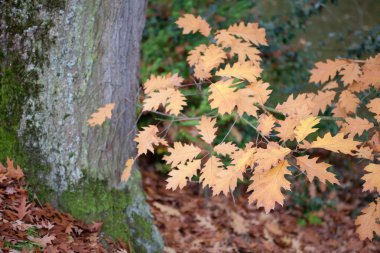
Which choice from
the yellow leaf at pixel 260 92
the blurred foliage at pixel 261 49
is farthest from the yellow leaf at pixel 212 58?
the blurred foliage at pixel 261 49

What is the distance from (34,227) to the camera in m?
2.72

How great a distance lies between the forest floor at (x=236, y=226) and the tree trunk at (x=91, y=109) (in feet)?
2.76

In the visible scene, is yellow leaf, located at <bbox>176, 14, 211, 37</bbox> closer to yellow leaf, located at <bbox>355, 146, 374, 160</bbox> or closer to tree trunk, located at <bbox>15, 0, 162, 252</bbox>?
tree trunk, located at <bbox>15, 0, 162, 252</bbox>

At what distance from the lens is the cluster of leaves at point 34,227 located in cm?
253

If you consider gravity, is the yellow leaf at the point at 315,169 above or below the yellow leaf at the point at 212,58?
below

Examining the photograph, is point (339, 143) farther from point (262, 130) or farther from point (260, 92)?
point (260, 92)

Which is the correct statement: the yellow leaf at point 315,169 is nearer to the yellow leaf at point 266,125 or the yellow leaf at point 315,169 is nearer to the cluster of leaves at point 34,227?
the yellow leaf at point 266,125

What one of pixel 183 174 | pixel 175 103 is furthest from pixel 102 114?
pixel 183 174

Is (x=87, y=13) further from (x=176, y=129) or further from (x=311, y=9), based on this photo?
(x=311, y=9)

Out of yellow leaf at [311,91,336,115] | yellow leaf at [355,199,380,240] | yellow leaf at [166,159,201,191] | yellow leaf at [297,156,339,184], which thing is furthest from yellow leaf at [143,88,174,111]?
yellow leaf at [355,199,380,240]

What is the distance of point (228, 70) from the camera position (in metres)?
2.47

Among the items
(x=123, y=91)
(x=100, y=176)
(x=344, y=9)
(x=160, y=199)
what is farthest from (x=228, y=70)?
(x=344, y=9)

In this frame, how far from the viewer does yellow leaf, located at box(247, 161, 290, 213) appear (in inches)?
83.7

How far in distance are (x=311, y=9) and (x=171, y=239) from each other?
3.15 meters
